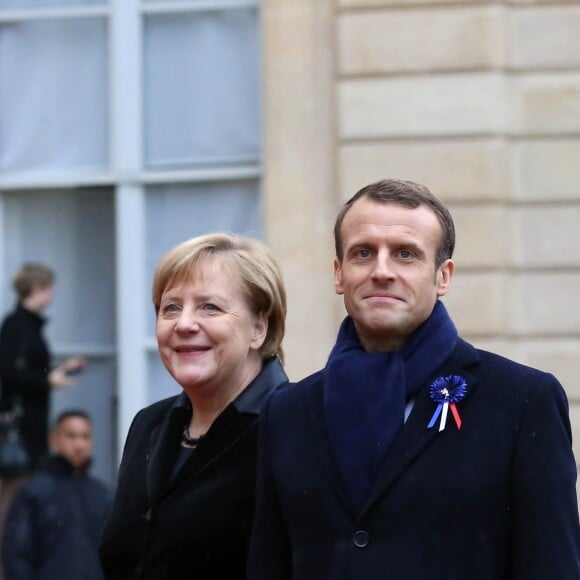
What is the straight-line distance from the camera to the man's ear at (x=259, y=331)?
12.3 feet

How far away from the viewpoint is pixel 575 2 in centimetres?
737

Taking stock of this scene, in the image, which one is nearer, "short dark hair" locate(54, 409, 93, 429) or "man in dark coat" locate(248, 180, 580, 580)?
"man in dark coat" locate(248, 180, 580, 580)

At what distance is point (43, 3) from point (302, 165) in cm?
155

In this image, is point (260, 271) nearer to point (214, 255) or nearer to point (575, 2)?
point (214, 255)

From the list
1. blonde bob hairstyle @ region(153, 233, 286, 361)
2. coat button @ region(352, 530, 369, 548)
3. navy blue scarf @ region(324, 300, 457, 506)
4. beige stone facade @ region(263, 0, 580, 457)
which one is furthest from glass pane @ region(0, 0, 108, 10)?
coat button @ region(352, 530, 369, 548)

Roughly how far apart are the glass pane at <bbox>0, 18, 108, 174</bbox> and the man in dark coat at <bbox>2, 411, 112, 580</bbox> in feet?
4.95

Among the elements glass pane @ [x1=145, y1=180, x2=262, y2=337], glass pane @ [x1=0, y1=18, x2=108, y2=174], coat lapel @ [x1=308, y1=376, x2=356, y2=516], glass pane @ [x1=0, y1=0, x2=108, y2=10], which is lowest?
coat lapel @ [x1=308, y1=376, x2=356, y2=516]

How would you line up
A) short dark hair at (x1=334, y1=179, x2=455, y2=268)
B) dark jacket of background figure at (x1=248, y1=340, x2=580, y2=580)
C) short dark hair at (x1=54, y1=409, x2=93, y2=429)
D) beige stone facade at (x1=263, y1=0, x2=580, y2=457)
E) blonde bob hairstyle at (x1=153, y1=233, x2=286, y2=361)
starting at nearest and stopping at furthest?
1. dark jacket of background figure at (x1=248, y1=340, x2=580, y2=580)
2. short dark hair at (x1=334, y1=179, x2=455, y2=268)
3. blonde bob hairstyle at (x1=153, y1=233, x2=286, y2=361)
4. beige stone facade at (x1=263, y1=0, x2=580, y2=457)
5. short dark hair at (x1=54, y1=409, x2=93, y2=429)

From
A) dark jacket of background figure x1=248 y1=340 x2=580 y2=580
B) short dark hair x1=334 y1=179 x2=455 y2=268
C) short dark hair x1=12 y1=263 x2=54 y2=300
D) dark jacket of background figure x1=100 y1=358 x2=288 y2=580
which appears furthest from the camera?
short dark hair x1=12 y1=263 x2=54 y2=300

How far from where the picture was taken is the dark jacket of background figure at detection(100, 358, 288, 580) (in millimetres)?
3596

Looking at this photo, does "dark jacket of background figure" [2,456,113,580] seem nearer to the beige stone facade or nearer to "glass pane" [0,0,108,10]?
the beige stone facade

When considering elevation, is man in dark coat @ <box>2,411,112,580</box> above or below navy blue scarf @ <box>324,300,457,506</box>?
below

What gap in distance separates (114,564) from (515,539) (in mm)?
1067

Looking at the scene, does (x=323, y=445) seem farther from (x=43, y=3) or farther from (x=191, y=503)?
(x=43, y=3)
